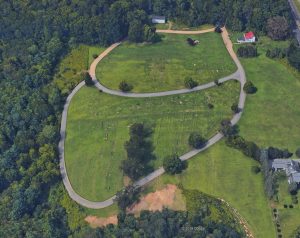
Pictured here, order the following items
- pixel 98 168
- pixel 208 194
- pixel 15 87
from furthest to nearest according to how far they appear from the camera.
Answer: pixel 15 87, pixel 98 168, pixel 208 194

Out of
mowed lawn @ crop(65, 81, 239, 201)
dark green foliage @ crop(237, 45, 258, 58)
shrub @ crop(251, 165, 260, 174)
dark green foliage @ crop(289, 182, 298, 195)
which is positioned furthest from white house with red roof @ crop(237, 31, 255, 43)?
dark green foliage @ crop(289, 182, 298, 195)

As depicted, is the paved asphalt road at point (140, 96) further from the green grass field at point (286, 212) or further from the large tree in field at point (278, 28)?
the green grass field at point (286, 212)

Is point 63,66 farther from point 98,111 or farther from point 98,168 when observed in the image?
point 98,168

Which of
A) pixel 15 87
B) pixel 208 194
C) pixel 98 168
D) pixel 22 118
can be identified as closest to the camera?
pixel 208 194

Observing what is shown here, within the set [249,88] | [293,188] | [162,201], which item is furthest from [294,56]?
[162,201]

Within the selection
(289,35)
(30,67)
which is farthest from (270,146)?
(30,67)

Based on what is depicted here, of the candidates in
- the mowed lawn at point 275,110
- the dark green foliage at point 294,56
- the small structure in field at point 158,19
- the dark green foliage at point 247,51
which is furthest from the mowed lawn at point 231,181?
the small structure in field at point 158,19
